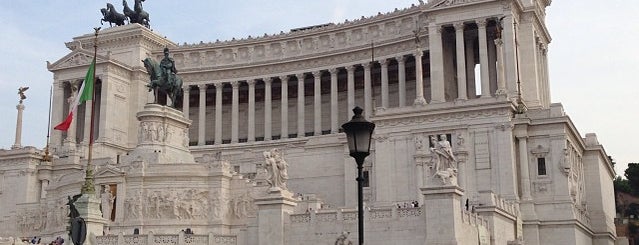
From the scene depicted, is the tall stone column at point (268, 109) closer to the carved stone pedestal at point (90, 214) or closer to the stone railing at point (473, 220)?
the stone railing at point (473, 220)

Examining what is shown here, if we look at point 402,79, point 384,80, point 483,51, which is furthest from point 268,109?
point 483,51

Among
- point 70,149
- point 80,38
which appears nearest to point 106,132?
point 70,149

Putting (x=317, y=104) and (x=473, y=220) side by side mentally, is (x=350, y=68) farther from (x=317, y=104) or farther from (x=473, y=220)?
(x=473, y=220)

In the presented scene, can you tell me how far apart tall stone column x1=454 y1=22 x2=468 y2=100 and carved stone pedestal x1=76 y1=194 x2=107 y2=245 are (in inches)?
1485

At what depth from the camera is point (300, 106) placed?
85.2m

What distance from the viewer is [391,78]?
86750 millimetres

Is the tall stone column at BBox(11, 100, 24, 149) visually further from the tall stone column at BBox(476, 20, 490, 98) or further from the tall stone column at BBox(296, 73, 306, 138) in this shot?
the tall stone column at BBox(476, 20, 490, 98)

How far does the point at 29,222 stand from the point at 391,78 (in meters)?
40.0

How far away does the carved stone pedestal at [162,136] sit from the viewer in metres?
60.0

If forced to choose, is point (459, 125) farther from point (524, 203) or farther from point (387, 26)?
point (387, 26)

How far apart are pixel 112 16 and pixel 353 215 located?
59.5 meters

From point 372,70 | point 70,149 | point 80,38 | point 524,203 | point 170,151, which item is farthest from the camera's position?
point 80,38

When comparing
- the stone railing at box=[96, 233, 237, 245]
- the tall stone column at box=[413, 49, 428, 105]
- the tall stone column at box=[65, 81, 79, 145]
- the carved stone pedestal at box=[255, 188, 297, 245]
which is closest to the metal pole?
the carved stone pedestal at box=[255, 188, 297, 245]

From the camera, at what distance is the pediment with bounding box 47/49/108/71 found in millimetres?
87438
